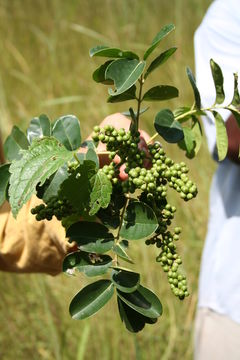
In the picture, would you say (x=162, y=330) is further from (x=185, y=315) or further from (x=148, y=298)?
(x=148, y=298)

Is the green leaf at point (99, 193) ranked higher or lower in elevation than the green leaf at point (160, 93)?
lower

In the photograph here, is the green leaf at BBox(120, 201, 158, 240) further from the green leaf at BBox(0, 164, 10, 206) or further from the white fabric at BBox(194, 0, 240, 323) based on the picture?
the white fabric at BBox(194, 0, 240, 323)

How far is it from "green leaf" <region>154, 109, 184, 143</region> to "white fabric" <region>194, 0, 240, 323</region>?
0.48m

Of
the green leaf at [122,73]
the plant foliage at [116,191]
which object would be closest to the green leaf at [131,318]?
the plant foliage at [116,191]

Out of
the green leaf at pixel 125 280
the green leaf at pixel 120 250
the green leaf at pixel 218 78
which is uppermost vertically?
→ the green leaf at pixel 218 78

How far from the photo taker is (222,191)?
1251mm

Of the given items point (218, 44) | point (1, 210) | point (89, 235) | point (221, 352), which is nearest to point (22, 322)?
point (221, 352)

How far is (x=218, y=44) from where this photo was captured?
1.20m

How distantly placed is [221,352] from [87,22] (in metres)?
2.09

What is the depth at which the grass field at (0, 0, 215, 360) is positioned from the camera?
1.60 m

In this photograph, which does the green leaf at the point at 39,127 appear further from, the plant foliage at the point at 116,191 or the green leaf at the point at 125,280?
the green leaf at the point at 125,280

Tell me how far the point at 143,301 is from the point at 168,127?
19 centimetres

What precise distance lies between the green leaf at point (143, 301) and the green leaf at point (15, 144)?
0.83 feet

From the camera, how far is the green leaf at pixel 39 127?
74 cm
